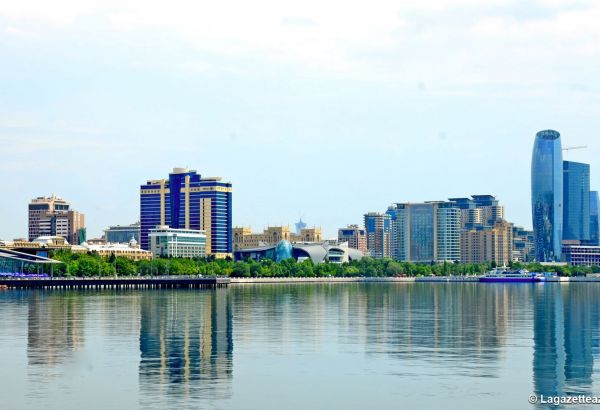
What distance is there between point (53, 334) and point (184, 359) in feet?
58.3

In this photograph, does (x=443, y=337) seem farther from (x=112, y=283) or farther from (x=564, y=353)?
(x=112, y=283)

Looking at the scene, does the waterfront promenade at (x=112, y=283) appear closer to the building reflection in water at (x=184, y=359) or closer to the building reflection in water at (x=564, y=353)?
the building reflection in water at (x=184, y=359)

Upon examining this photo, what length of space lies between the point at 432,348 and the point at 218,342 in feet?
40.3

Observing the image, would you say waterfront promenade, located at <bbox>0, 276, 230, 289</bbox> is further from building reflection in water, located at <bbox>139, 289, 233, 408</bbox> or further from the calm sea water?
building reflection in water, located at <bbox>139, 289, 233, 408</bbox>

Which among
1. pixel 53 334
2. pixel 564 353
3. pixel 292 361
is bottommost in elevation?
pixel 292 361

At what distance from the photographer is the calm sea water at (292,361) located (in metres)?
42.2

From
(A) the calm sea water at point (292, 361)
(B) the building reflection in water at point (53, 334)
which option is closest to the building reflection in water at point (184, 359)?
(A) the calm sea water at point (292, 361)

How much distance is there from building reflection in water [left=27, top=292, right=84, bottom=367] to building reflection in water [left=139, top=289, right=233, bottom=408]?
410cm

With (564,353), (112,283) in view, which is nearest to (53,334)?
(564,353)

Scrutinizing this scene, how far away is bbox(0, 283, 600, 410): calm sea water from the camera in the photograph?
1662 inches

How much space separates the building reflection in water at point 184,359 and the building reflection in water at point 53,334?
410 centimetres

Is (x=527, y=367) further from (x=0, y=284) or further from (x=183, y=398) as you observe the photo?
(x=0, y=284)

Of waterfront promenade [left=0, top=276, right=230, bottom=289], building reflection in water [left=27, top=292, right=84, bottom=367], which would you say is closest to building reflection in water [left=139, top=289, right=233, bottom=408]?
building reflection in water [left=27, top=292, right=84, bottom=367]

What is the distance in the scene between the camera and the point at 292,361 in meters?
53.3
